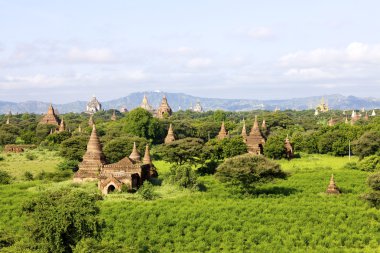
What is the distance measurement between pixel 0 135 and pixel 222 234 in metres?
69.5

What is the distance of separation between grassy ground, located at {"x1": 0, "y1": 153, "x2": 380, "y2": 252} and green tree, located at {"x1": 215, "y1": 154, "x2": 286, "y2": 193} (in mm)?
1361

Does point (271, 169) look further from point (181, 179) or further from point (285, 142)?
point (285, 142)

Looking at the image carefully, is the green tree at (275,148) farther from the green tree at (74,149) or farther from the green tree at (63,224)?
the green tree at (63,224)

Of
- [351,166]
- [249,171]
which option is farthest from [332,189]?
[351,166]

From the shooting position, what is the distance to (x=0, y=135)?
92.2 m

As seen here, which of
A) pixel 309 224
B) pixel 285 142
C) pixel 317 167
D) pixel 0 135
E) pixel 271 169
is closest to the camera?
pixel 309 224

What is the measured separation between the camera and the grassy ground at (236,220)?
31844 mm

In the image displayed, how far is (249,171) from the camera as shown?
43156 mm

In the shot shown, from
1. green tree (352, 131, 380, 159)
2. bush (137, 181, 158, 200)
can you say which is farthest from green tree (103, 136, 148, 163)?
green tree (352, 131, 380, 159)

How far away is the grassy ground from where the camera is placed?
1254 inches

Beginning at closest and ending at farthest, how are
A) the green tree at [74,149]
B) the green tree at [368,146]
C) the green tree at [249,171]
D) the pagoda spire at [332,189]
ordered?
1. the pagoda spire at [332,189]
2. the green tree at [249,171]
3. the green tree at [74,149]
4. the green tree at [368,146]

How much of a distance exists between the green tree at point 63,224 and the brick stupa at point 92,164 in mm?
19967

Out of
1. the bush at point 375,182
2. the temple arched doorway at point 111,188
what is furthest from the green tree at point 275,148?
the temple arched doorway at point 111,188

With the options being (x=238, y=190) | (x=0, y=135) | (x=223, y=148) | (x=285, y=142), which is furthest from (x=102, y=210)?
(x=0, y=135)
